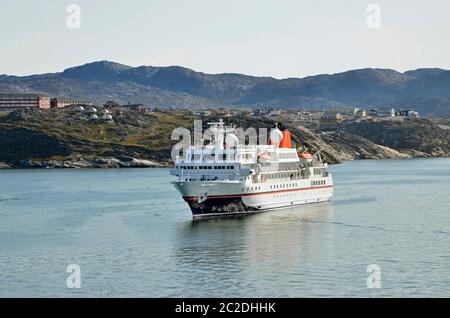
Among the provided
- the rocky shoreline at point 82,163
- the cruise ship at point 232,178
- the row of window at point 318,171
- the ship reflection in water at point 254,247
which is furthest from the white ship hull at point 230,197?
the rocky shoreline at point 82,163

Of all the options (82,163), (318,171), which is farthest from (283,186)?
(82,163)

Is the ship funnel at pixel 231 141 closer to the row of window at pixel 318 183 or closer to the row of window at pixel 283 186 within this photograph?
the row of window at pixel 283 186

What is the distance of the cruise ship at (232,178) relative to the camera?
229ft

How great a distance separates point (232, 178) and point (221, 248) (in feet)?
57.8

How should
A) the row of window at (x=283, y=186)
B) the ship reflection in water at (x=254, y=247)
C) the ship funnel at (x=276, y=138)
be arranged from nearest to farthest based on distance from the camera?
1. the ship reflection in water at (x=254, y=247)
2. the row of window at (x=283, y=186)
3. the ship funnel at (x=276, y=138)

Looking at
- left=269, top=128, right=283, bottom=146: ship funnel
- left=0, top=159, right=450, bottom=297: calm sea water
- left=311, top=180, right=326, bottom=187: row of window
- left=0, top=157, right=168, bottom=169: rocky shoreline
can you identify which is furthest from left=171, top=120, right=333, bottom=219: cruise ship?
left=0, top=157, right=168, bottom=169: rocky shoreline

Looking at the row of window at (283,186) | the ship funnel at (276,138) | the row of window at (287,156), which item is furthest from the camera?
the ship funnel at (276,138)

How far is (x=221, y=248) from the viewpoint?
179 feet

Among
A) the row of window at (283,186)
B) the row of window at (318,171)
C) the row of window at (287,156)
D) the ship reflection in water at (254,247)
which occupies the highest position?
the row of window at (287,156)

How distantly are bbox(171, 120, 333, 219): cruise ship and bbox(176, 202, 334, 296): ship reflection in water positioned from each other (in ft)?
5.07

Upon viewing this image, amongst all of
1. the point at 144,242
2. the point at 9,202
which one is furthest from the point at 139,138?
the point at 144,242

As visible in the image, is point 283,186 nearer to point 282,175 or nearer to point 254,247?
point 282,175

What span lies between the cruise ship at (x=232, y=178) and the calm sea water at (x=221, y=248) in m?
2.02
